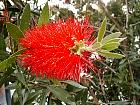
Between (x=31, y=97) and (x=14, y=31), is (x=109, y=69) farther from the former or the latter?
(x=14, y=31)

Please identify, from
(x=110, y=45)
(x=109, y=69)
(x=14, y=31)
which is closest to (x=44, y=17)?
(x=14, y=31)

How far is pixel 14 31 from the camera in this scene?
2.45 ft

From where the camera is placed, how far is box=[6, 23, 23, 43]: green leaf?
0.74 m

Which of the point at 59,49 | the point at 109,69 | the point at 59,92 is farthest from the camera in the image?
the point at 109,69

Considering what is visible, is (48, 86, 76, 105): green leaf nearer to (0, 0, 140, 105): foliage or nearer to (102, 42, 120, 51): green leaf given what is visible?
(0, 0, 140, 105): foliage

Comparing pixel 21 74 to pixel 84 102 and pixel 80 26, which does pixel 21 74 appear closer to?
pixel 80 26

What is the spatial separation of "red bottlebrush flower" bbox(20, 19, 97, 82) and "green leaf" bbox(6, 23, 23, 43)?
5 centimetres

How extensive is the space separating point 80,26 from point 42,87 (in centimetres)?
31

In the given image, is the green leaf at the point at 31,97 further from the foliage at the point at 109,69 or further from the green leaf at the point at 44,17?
the green leaf at the point at 44,17

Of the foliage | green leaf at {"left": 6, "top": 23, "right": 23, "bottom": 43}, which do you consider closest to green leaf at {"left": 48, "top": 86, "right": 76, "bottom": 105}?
the foliage

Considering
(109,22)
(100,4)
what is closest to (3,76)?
(100,4)

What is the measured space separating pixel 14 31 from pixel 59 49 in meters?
0.15

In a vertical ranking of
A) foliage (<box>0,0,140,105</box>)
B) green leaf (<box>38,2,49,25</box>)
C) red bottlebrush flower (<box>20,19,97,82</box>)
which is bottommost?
foliage (<box>0,0,140,105</box>)

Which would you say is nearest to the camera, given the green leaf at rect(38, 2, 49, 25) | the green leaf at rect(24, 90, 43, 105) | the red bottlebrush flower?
the red bottlebrush flower
